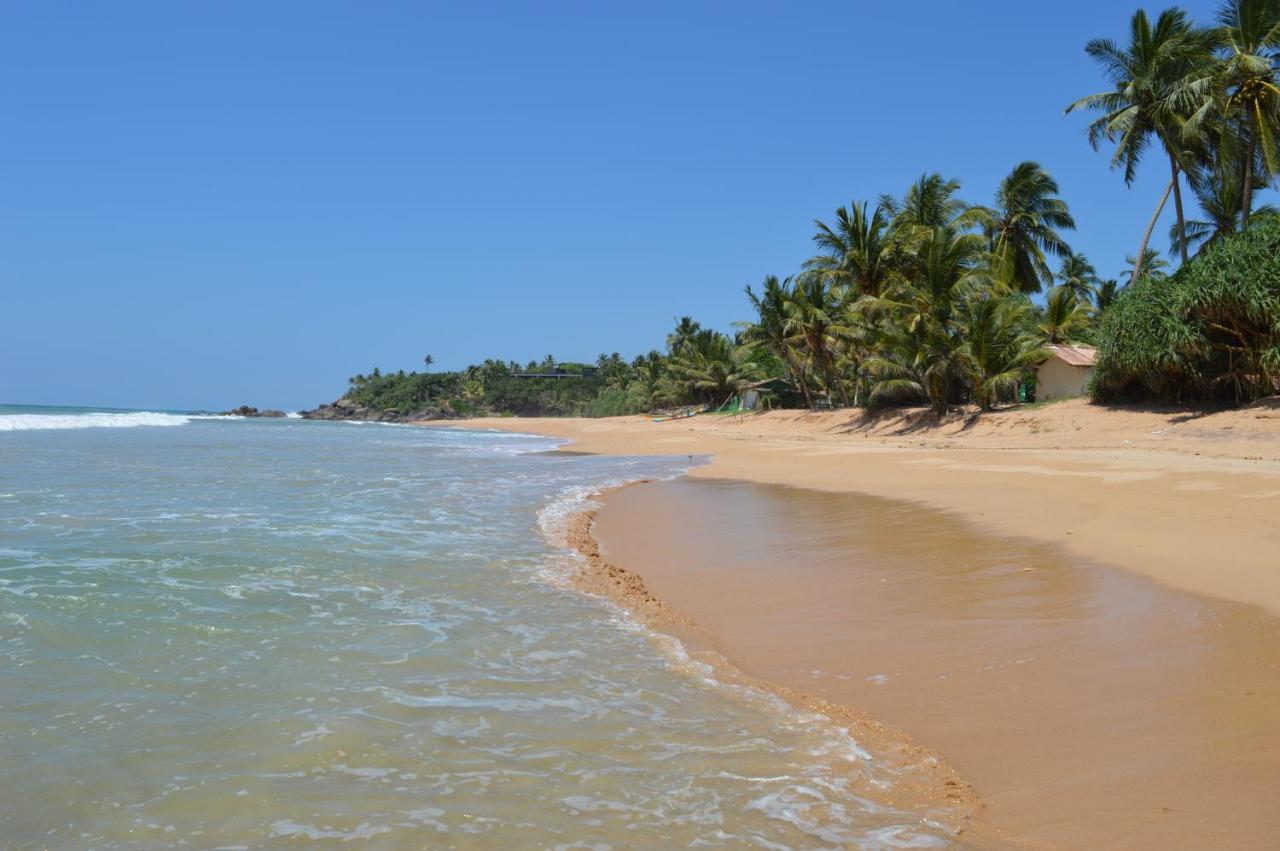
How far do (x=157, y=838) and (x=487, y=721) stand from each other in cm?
139

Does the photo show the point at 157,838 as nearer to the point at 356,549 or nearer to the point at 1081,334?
the point at 356,549

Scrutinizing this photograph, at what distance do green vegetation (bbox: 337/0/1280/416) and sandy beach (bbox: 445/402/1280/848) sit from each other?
8373 millimetres

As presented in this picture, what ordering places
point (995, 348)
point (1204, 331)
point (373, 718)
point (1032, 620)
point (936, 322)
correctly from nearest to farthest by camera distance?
point (373, 718) → point (1032, 620) → point (1204, 331) → point (995, 348) → point (936, 322)

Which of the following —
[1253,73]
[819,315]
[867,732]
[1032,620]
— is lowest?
[867,732]

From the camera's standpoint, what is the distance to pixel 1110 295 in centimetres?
4891

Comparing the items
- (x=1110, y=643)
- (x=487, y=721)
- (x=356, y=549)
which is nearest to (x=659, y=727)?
(x=487, y=721)

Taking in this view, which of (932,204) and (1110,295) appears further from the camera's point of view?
(1110,295)

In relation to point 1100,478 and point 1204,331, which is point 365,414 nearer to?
point 1204,331

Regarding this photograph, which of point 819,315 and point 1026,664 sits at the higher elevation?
point 819,315

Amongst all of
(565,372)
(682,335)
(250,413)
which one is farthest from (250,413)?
(682,335)

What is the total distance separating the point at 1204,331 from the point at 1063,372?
329 inches

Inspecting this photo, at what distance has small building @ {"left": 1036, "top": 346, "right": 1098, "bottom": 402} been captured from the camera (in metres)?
27.2

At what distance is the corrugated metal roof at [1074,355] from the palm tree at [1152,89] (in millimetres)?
3716

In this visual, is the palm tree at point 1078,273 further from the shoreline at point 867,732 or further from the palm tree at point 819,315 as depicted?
the shoreline at point 867,732
